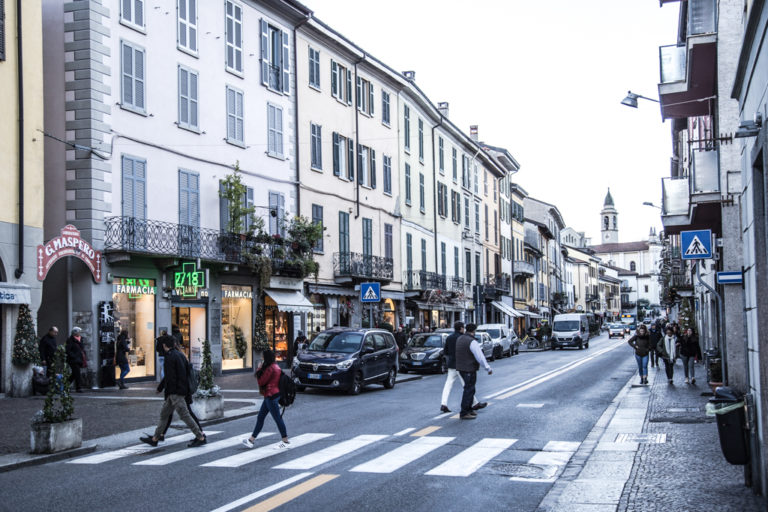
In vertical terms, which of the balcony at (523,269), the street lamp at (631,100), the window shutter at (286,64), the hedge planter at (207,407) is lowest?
the hedge planter at (207,407)

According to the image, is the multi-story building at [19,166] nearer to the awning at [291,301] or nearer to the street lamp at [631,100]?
the awning at [291,301]

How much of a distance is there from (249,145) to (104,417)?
15.1m

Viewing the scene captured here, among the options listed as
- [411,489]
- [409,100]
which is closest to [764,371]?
[411,489]

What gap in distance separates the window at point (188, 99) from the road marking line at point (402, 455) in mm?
16183

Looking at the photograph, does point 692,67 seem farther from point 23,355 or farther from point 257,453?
point 23,355

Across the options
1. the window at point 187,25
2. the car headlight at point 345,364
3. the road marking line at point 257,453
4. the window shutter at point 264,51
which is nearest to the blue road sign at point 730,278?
the car headlight at point 345,364

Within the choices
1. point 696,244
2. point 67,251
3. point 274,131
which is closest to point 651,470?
point 696,244

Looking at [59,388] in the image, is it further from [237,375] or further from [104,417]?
[237,375]

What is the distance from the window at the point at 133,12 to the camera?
2291 cm

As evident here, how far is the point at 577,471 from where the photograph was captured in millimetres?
9719

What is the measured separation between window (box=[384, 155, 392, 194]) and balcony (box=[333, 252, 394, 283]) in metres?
3.73

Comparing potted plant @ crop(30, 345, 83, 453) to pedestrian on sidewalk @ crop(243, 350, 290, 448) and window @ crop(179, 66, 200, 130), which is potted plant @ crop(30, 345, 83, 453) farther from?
window @ crop(179, 66, 200, 130)

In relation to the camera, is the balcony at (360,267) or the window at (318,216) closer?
the window at (318,216)

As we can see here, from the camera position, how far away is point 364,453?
10984mm
